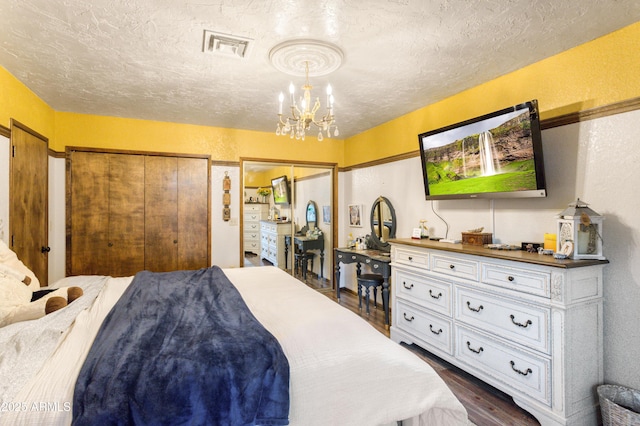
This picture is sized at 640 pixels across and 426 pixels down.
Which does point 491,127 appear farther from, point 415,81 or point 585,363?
point 585,363

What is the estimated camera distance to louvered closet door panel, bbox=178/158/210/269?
4.35 metres

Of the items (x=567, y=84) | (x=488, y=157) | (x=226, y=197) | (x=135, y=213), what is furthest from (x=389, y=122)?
(x=135, y=213)

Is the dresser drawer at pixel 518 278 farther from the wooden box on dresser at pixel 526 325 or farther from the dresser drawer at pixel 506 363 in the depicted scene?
the dresser drawer at pixel 506 363

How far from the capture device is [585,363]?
2035 mm

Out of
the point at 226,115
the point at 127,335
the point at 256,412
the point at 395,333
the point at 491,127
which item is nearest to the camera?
the point at 256,412

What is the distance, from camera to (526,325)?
2.13m

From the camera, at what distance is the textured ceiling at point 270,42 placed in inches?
74.5

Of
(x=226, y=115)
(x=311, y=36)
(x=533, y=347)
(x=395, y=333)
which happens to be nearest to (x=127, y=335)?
(x=311, y=36)

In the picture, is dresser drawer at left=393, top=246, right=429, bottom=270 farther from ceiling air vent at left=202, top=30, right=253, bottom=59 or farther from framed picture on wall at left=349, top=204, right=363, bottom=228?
ceiling air vent at left=202, top=30, right=253, bottom=59

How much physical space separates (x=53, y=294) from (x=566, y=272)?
10.2ft

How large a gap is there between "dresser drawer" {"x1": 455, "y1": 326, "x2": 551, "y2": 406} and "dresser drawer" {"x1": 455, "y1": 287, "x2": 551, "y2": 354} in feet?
0.27

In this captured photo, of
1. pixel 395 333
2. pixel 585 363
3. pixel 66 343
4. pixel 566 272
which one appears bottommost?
pixel 395 333

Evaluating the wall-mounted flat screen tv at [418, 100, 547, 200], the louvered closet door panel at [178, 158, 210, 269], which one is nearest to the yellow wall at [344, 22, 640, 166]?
the wall-mounted flat screen tv at [418, 100, 547, 200]

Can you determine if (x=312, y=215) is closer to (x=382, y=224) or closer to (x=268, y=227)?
(x=268, y=227)
